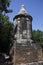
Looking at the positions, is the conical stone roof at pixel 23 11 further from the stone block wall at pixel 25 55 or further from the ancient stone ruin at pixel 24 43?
the stone block wall at pixel 25 55

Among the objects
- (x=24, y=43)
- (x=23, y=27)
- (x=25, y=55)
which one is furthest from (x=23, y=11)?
(x=25, y=55)

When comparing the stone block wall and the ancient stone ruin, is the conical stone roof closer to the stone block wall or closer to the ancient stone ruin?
the ancient stone ruin

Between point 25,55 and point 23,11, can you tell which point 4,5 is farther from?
point 25,55

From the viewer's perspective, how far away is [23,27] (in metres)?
16.0

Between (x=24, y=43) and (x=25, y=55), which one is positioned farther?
(x=24, y=43)

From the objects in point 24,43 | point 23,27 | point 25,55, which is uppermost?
point 23,27

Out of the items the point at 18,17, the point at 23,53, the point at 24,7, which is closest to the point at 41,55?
the point at 23,53

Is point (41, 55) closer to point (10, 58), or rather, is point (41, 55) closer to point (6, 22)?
point (10, 58)

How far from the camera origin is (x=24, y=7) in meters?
17.5

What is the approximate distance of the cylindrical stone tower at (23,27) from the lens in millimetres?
15664

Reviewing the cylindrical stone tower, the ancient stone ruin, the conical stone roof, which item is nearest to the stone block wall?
the ancient stone ruin

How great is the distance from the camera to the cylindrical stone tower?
1566 centimetres

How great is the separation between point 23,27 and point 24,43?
6.04 ft

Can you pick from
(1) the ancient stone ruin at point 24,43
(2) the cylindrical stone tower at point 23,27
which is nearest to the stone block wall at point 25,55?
(1) the ancient stone ruin at point 24,43
